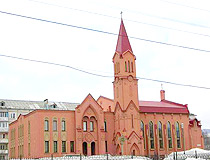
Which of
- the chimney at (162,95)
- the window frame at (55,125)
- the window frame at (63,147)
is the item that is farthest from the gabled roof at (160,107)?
the window frame at (55,125)

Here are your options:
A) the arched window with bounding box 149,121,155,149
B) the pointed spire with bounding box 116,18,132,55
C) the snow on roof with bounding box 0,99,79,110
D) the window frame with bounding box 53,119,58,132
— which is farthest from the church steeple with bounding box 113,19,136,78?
the snow on roof with bounding box 0,99,79,110

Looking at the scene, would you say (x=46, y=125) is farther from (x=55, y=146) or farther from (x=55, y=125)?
(x=55, y=146)

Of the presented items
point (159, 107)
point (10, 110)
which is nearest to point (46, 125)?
point (159, 107)

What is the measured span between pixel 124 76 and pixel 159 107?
10372mm

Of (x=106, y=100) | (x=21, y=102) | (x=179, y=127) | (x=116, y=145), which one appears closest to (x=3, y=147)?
(x=21, y=102)

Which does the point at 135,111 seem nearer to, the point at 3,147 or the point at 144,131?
the point at 144,131

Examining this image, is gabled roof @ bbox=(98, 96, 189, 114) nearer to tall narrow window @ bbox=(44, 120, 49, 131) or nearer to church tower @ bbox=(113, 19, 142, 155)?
church tower @ bbox=(113, 19, 142, 155)

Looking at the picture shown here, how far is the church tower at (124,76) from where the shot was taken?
57781 millimetres

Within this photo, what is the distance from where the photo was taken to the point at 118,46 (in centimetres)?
6025

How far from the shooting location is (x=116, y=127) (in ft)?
189

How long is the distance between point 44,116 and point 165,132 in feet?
76.1

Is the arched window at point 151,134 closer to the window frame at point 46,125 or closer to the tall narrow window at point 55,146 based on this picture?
the tall narrow window at point 55,146

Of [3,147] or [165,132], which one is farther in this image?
[3,147]

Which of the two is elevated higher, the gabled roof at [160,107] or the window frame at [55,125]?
the gabled roof at [160,107]
